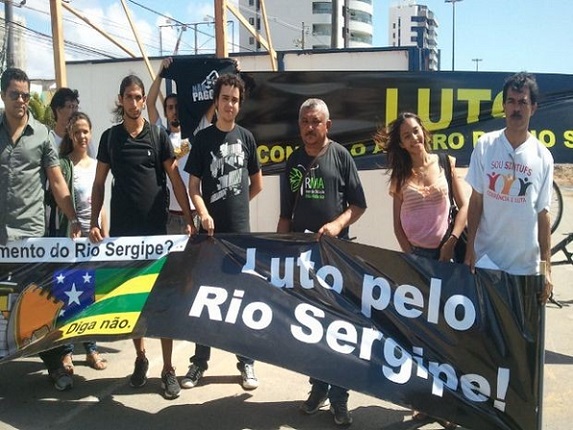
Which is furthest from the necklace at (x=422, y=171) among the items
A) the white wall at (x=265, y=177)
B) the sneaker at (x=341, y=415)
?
the white wall at (x=265, y=177)

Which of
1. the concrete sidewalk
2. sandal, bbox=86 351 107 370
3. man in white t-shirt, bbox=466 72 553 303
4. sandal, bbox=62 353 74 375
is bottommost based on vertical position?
the concrete sidewalk

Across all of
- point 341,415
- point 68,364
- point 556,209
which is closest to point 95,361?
point 68,364

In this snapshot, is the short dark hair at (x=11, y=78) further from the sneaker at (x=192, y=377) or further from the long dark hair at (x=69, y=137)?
the sneaker at (x=192, y=377)

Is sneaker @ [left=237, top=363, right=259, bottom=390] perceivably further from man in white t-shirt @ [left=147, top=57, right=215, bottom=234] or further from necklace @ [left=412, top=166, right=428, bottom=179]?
man in white t-shirt @ [left=147, top=57, right=215, bottom=234]

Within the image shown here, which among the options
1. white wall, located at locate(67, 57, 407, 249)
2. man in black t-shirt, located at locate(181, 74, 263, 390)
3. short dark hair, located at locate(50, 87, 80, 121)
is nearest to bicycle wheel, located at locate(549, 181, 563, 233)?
white wall, located at locate(67, 57, 407, 249)

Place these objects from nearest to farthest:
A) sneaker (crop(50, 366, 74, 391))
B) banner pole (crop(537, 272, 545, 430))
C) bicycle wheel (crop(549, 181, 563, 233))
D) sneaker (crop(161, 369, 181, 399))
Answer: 1. banner pole (crop(537, 272, 545, 430))
2. sneaker (crop(161, 369, 181, 399))
3. sneaker (crop(50, 366, 74, 391))
4. bicycle wheel (crop(549, 181, 563, 233))

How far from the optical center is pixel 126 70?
9531mm

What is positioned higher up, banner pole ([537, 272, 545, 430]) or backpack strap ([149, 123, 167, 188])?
backpack strap ([149, 123, 167, 188])

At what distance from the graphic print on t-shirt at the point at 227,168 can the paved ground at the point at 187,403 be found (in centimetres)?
133

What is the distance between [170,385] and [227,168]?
58.0 inches

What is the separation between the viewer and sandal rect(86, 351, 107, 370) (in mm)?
4555

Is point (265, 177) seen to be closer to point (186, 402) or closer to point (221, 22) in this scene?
point (221, 22)

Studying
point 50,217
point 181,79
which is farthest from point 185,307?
point 181,79

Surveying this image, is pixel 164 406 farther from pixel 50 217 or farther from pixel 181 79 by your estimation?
pixel 181 79
